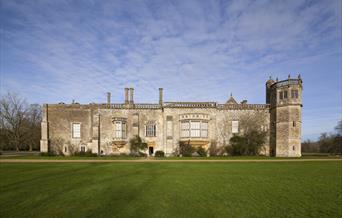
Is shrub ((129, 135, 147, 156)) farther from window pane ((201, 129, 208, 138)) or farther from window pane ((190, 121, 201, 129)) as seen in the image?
window pane ((201, 129, 208, 138))

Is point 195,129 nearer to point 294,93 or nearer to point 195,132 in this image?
point 195,132

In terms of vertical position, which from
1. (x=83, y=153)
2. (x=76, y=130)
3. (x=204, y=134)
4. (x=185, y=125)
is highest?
(x=185, y=125)

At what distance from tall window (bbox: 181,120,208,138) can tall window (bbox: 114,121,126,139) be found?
8.59 metres

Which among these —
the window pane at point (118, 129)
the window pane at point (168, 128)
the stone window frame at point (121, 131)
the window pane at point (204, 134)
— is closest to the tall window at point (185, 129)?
the window pane at point (168, 128)

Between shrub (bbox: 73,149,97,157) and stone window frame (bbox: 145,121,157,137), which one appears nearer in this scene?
shrub (bbox: 73,149,97,157)

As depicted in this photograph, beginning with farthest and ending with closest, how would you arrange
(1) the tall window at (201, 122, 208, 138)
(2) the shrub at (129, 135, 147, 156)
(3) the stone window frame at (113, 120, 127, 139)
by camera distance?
(3) the stone window frame at (113, 120, 127, 139) → (2) the shrub at (129, 135, 147, 156) → (1) the tall window at (201, 122, 208, 138)

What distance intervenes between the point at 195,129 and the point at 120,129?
10.8 m

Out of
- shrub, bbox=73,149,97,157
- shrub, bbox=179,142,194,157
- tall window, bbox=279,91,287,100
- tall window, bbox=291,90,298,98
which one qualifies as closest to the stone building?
shrub, bbox=179,142,194,157

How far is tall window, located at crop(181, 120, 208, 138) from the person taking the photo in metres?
28.7

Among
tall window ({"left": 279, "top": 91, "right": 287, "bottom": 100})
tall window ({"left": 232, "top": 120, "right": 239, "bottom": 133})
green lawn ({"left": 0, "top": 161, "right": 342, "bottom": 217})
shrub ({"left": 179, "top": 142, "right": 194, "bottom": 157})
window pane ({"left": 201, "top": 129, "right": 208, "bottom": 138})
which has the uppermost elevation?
tall window ({"left": 279, "top": 91, "right": 287, "bottom": 100})

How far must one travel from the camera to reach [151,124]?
30.2m

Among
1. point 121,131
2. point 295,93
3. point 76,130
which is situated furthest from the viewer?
point 76,130

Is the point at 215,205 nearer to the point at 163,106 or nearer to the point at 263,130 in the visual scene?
the point at 163,106

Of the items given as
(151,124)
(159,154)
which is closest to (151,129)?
(151,124)
